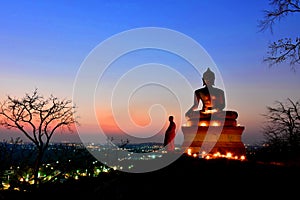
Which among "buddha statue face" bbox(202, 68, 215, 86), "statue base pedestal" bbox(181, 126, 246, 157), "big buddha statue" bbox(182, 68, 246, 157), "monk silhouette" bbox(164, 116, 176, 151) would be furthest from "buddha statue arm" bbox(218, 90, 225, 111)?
"monk silhouette" bbox(164, 116, 176, 151)

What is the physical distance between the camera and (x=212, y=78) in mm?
24438

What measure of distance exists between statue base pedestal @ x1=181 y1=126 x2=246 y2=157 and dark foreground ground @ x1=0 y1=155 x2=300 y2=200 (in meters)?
10.1

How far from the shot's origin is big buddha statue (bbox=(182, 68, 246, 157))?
71.5 feet

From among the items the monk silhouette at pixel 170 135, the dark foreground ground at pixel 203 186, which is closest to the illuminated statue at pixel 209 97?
the monk silhouette at pixel 170 135

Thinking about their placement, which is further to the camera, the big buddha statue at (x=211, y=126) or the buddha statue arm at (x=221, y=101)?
the buddha statue arm at (x=221, y=101)

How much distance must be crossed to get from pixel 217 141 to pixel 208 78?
565 centimetres

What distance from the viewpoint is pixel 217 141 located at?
21844mm

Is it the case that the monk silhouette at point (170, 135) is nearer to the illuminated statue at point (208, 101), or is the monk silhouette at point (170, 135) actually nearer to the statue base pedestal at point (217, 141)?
the statue base pedestal at point (217, 141)

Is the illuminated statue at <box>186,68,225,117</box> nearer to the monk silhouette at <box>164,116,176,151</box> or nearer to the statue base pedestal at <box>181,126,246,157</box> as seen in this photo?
the statue base pedestal at <box>181,126,246,157</box>

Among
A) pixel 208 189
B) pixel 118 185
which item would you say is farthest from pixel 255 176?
pixel 118 185

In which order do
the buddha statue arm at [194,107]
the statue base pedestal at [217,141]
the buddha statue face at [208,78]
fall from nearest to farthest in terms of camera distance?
the statue base pedestal at [217,141] < the buddha statue arm at [194,107] < the buddha statue face at [208,78]

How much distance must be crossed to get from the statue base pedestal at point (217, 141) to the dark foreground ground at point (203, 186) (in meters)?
10.1

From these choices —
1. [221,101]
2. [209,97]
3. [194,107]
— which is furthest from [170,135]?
[221,101]

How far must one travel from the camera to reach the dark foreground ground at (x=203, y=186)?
7.12 metres
